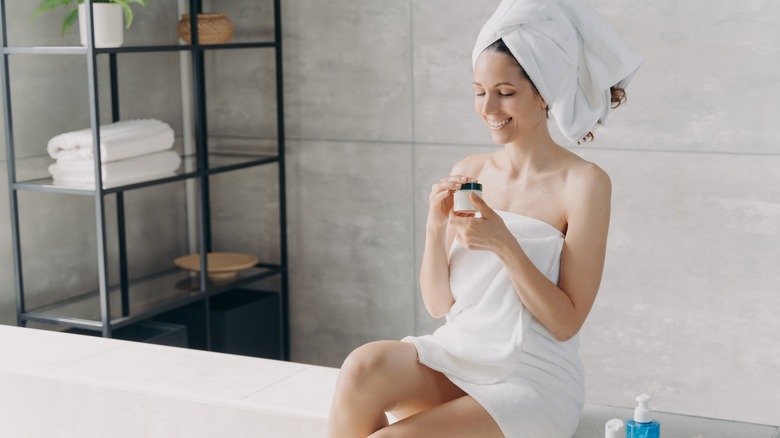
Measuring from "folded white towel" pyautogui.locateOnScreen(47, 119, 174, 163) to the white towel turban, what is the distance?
1.44m

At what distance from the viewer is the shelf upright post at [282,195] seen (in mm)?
3332

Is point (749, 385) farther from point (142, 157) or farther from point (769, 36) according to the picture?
point (142, 157)

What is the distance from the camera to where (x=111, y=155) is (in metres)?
2.84

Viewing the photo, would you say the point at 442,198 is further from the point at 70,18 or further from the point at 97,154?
the point at 70,18

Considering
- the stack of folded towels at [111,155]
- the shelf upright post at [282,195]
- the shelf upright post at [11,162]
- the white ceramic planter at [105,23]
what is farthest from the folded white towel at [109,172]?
the shelf upright post at [282,195]

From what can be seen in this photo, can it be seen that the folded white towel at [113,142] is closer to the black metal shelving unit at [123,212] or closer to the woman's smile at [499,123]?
the black metal shelving unit at [123,212]

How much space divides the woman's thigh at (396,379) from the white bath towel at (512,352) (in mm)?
29

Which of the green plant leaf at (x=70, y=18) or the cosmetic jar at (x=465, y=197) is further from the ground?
the green plant leaf at (x=70, y=18)

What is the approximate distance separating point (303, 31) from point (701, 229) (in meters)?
1.41

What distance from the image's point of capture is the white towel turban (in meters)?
1.67

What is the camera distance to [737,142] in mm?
2748

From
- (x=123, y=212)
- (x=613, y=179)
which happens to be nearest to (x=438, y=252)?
(x=613, y=179)

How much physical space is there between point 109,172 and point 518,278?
1.56 m

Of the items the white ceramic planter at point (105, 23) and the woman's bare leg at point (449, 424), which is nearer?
the woman's bare leg at point (449, 424)
